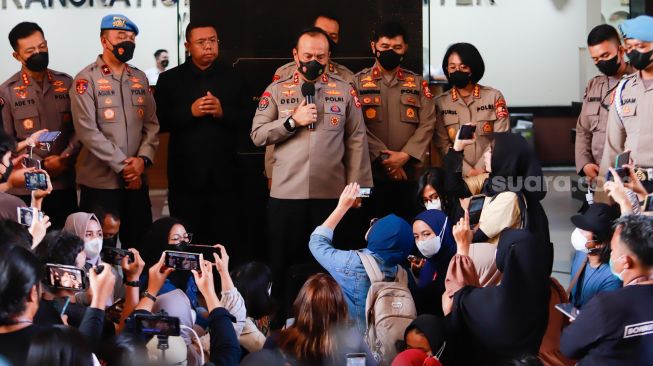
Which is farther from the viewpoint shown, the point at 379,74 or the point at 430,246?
the point at 379,74

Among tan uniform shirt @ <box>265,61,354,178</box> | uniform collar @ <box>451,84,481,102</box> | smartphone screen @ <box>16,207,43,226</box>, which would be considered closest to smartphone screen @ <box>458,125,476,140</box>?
uniform collar @ <box>451,84,481,102</box>

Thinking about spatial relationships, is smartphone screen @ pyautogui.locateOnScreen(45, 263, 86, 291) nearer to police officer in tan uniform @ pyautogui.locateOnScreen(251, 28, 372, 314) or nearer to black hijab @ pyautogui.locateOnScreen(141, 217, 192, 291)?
black hijab @ pyautogui.locateOnScreen(141, 217, 192, 291)

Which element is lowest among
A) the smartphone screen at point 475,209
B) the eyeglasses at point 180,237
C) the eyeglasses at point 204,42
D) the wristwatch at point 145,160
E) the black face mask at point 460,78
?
A: the eyeglasses at point 180,237

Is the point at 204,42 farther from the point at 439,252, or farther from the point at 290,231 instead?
the point at 439,252

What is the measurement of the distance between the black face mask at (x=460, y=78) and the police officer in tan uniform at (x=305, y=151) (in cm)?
77

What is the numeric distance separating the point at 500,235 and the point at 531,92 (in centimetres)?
962

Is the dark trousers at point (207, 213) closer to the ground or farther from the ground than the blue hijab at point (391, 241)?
closer to the ground

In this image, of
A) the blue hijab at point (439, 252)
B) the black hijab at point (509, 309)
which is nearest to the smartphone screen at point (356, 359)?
the black hijab at point (509, 309)

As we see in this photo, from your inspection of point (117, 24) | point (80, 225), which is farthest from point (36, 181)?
point (117, 24)

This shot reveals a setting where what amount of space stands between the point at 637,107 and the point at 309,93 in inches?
76.7

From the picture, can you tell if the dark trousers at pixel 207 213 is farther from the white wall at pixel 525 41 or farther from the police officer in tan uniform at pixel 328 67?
the white wall at pixel 525 41

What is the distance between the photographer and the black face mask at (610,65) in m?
6.96

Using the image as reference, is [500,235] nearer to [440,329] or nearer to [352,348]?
[440,329]

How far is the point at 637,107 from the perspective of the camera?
20.5ft
